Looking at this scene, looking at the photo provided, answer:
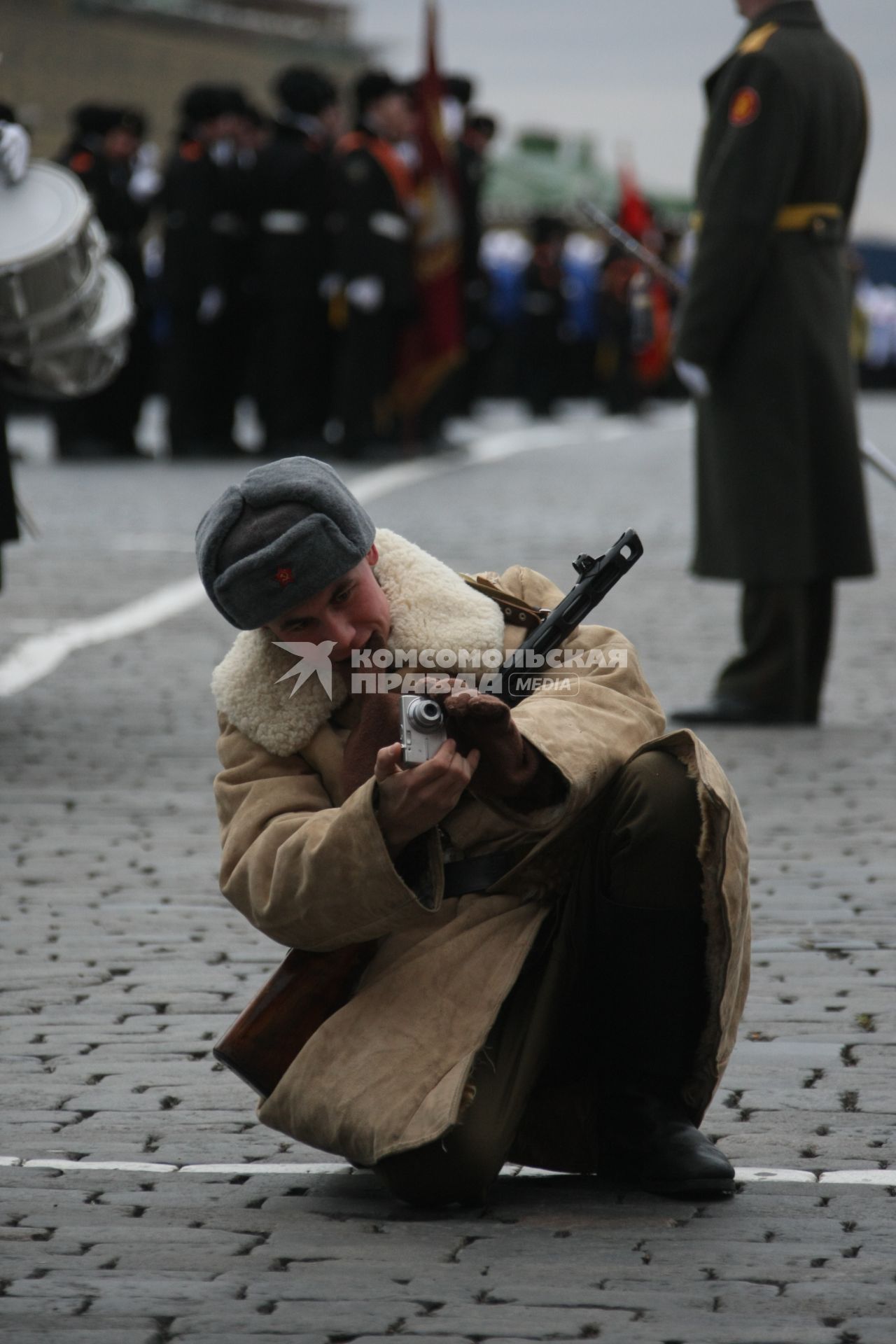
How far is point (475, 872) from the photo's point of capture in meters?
3.54

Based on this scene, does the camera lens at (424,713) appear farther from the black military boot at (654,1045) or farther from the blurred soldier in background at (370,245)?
the blurred soldier in background at (370,245)

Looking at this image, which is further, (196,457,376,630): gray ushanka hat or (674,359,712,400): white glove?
(674,359,712,400): white glove

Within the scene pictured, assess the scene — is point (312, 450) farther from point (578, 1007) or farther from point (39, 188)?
point (578, 1007)

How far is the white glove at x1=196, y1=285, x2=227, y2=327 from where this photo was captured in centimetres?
1934

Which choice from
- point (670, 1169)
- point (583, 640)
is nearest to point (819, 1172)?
point (670, 1169)

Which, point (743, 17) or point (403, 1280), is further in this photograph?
point (743, 17)

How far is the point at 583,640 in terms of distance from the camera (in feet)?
12.0

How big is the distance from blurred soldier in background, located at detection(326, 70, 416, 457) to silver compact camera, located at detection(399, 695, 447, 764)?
15786 mm

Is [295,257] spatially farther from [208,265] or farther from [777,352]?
[777,352]

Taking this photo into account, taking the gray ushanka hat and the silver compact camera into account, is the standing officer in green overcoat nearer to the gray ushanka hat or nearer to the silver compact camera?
the gray ushanka hat

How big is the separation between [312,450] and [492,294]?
1057 cm

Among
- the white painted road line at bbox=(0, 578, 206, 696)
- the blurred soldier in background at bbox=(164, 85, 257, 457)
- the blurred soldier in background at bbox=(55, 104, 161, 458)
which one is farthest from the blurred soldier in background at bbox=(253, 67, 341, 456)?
the white painted road line at bbox=(0, 578, 206, 696)

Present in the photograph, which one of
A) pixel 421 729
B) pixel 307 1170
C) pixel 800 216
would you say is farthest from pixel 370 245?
pixel 421 729

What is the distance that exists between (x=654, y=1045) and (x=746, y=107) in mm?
4617
